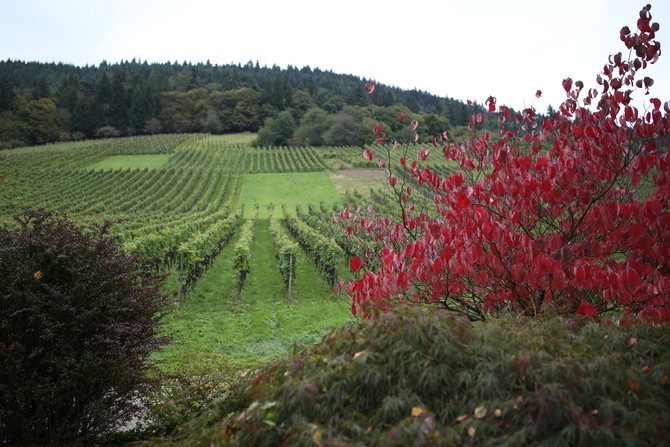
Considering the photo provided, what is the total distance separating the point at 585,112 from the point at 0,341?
672 cm

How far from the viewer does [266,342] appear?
11.2 meters

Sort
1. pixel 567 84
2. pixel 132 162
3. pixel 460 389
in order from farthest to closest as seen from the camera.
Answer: pixel 132 162 → pixel 567 84 → pixel 460 389

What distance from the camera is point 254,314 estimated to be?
1423cm

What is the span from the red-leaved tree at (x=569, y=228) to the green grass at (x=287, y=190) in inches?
1343

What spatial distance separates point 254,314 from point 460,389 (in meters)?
12.2

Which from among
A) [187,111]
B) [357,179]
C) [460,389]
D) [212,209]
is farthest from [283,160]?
[460,389]

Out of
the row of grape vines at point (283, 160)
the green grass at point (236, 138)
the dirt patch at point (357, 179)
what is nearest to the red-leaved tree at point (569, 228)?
the dirt patch at point (357, 179)

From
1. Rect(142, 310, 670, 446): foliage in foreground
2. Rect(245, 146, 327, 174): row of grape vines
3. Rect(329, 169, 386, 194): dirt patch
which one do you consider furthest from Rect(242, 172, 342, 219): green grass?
Rect(142, 310, 670, 446): foliage in foreground

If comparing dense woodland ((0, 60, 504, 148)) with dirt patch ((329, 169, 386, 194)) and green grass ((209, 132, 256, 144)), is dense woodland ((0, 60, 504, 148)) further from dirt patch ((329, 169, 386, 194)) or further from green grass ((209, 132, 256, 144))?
dirt patch ((329, 169, 386, 194))

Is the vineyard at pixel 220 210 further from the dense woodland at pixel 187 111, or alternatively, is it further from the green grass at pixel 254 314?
the dense woodland at pixel 187 111

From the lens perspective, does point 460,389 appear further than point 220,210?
No

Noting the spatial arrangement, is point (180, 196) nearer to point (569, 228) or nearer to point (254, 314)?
point (254, 314)

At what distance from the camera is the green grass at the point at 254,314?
1054 cm

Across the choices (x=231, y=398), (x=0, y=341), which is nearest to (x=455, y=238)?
(x=231, y=398)
